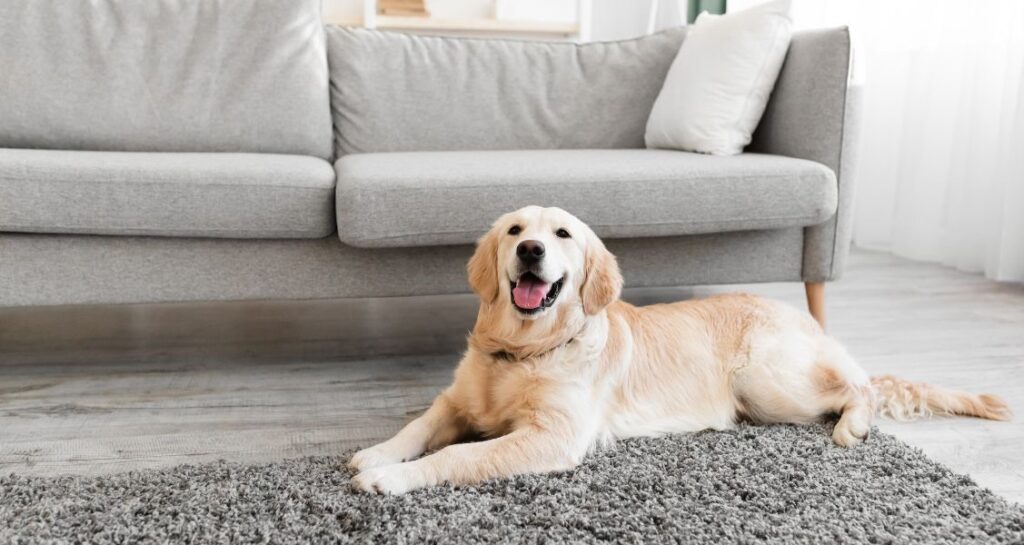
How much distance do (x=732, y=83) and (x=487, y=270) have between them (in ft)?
4.46

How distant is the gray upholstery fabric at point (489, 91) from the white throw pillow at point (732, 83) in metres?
0.34

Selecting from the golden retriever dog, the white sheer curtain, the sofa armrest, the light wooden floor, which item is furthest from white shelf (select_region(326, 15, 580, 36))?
the golden retriever dog

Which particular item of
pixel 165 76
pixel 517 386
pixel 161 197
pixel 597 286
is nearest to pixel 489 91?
pixel 165 76

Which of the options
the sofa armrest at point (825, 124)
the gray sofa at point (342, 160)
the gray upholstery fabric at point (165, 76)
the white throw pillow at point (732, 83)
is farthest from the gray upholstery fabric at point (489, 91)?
the sofa armrest at point (825, 124)

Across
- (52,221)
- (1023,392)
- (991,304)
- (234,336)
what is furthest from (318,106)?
(991,304)

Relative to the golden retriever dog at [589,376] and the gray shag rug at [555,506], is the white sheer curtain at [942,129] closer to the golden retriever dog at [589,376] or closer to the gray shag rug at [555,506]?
the golden retriever dog at [589,376]

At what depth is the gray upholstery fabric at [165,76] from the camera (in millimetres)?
2588

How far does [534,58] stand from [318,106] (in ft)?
2.81

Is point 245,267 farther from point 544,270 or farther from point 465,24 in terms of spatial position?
point 465,24

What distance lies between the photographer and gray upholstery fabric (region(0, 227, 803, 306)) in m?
2.06

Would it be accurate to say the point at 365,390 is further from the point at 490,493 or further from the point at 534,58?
the point at 534,58

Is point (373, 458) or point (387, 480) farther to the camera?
point (373, 458)

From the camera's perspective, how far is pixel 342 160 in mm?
2559

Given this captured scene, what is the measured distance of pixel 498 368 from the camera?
1.73 metres
